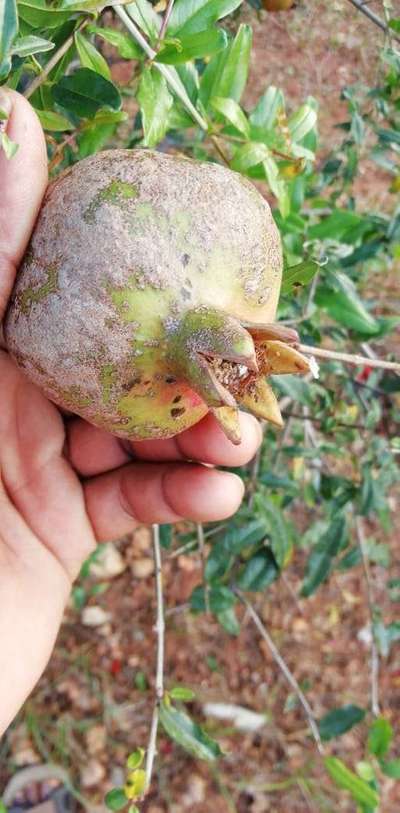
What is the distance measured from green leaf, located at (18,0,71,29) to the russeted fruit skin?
0.66 ft

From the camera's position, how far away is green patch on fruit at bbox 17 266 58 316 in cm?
110

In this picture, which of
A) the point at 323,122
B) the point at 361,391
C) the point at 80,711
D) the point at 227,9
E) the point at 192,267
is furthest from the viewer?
the point at 323,122

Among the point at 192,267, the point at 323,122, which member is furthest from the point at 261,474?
the point at 323,122

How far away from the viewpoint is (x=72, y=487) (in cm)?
172

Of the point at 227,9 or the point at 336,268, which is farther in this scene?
the point at 336,268

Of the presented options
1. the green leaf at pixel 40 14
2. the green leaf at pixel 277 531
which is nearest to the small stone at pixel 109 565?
the green leaf at pixel 277 531

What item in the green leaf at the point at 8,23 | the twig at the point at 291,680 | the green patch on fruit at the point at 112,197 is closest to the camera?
the green leaf at the point at 8,23

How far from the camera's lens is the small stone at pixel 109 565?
3.14 meters

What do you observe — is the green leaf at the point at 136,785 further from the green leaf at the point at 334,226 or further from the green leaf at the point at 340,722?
the green leaf at the point at 334,226

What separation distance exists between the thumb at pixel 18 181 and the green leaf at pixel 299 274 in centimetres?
45

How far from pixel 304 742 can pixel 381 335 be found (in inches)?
72.6

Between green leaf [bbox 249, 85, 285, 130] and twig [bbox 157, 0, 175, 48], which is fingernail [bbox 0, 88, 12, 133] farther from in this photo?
green leaf [bbox 249, 85, 285, 130]

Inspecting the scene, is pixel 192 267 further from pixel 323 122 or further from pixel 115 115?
pixel 323 122

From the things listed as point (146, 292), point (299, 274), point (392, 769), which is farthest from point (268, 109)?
point (392, 769)
